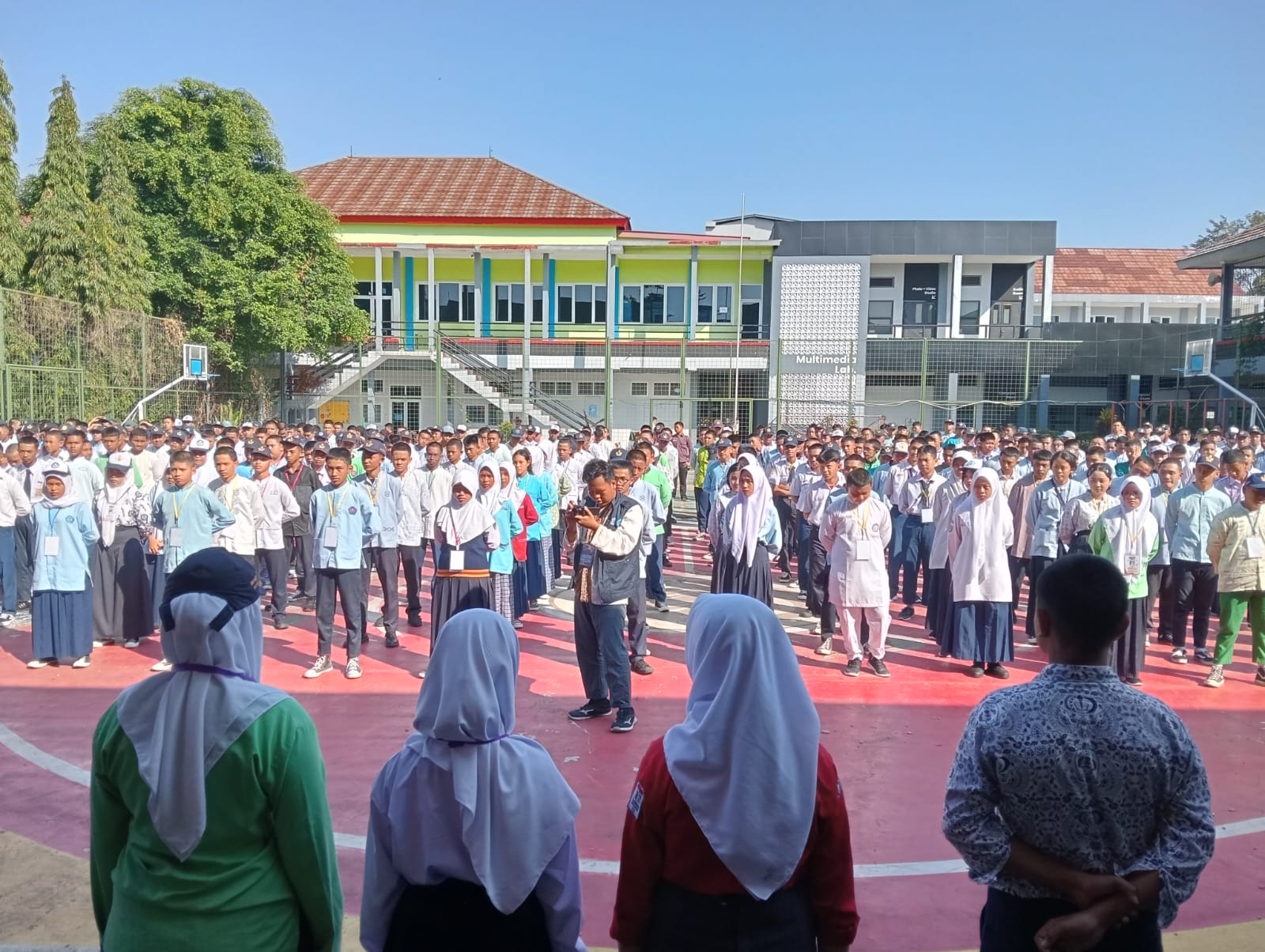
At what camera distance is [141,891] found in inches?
93.1

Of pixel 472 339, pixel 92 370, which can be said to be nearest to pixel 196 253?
pixel 92 370

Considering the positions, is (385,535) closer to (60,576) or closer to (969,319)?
(60,576)

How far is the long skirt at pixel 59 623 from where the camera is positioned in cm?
802

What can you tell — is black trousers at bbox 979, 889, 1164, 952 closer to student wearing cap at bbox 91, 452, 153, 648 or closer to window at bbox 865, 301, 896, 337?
student wearing cap at bbox 91, 452, 153, 648

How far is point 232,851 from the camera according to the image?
7.79 ft

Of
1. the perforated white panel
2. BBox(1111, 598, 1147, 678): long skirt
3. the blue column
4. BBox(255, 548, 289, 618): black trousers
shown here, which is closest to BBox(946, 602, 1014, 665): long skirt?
BBox(1111, 598, 1147, 678): long skirt

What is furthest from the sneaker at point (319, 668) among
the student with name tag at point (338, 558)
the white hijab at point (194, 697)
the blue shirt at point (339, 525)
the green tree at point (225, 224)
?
the green tree at point (225, 224)

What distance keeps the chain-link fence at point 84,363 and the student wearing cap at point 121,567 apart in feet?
32.1

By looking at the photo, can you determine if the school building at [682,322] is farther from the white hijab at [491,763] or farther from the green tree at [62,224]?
the white hijab at [491,763]

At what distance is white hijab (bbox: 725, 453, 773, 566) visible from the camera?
837 cm

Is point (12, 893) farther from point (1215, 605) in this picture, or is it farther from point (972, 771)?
point (1215, 605)

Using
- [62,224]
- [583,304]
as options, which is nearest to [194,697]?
[62,224]

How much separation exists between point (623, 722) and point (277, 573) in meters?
4.76

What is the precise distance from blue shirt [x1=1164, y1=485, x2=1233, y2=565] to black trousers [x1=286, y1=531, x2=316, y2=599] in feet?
27.7
